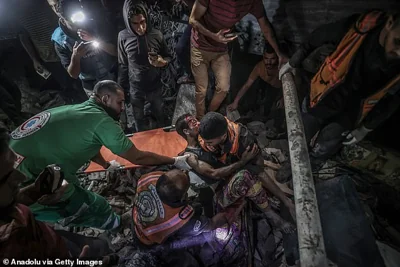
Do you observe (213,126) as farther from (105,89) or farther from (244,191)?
(105,89)

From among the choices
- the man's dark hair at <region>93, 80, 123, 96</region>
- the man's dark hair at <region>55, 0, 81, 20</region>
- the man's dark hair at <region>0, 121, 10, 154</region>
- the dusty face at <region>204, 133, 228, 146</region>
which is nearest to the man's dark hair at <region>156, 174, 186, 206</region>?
the dusty face at <region>204, 133, 228, 146</region>

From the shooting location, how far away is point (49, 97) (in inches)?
236

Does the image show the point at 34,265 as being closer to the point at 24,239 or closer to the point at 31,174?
the point at 24,239

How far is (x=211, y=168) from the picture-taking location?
10.6ft

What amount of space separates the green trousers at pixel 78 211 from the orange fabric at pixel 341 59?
2747mm

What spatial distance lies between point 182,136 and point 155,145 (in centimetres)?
46

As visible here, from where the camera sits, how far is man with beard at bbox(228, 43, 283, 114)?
13.7 feet

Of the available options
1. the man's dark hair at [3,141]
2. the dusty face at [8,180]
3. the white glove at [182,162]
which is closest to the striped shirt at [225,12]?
the white glove at [182,162]

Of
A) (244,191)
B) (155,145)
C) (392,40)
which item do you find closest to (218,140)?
(244,191)

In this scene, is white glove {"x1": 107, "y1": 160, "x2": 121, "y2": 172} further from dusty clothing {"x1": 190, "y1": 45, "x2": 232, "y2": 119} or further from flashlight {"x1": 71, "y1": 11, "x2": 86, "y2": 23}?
flashlight {"x1": 71, "y1": 11, "x2": 86, "y2": 23}

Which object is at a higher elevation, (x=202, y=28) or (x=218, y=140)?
(x=202, y=28)

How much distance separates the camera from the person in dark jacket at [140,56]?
3648 mm

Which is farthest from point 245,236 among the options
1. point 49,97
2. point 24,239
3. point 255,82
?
point 49,97

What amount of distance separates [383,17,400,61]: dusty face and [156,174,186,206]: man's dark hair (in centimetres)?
210
